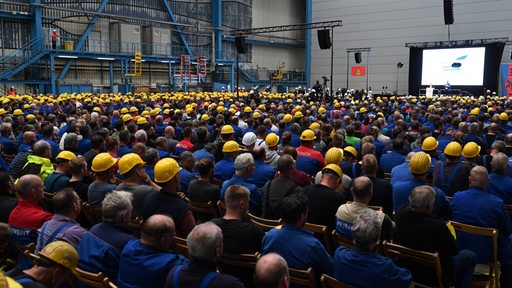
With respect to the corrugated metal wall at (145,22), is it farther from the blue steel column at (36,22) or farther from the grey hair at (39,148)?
the grey hair at (39,148)

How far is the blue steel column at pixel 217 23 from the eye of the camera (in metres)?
43.2

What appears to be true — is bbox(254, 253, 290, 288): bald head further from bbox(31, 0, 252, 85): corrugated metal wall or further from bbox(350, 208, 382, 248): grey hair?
bbox(31, 0, 252, 85): corrugated metal wall

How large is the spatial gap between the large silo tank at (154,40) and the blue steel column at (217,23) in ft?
19.7

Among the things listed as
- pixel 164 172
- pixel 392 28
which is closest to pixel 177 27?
pixel 392 28

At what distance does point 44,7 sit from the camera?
30125 mm

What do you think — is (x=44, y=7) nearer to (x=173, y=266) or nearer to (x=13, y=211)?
Result: (x=13, y=211)

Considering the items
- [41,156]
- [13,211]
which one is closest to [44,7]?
[41,156]

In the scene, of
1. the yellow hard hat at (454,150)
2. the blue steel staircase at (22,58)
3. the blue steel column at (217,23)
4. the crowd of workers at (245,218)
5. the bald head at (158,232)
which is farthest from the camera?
the blue steel column at (217,23)

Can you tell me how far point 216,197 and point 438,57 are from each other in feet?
113

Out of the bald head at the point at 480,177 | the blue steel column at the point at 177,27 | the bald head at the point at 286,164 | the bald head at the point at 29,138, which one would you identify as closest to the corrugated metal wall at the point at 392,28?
the blue steel column at the point at 177,27

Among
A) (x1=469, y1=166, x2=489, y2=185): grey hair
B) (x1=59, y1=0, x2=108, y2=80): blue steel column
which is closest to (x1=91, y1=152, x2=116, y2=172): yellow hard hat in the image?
(x1=469, y1=166, x2=489, y2=185): grey hair

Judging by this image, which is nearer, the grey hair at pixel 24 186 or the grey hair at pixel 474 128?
the grey hair at pixel 24 186

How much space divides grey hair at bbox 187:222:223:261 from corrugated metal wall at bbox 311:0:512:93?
3888cm

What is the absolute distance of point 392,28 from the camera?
42.8 metres
